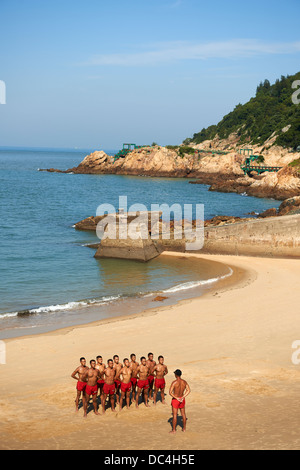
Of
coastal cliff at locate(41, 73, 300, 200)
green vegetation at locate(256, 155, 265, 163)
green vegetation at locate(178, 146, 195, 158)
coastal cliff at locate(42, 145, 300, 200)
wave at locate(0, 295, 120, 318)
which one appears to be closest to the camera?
wave at locate(0, 295, 120, 318)

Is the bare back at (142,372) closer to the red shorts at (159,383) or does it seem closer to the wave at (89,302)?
the red shorts at (159,383)

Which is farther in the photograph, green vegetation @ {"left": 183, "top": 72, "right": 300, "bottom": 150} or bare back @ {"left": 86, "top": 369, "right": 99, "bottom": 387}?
green vegetation @ {"left": 183, "top": 72, "right": 300, "bottom": 150}

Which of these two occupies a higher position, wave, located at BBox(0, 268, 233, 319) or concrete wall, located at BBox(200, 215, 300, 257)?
concrete wall, located at BBox(200, 215, 300, 257)

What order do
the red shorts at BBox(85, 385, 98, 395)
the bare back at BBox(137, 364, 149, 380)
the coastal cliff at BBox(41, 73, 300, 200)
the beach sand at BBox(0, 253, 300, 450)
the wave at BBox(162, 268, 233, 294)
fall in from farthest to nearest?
1. the coastal cliff at BBox(41, 73, 300, 200)
2. the wave at BBox(162, 268, 233, 294)
3. the bare back at BBox(137, 364, 149, 380)
4. the red shorts at BBox(85, 385, 98, 395)
5. the beach sand at BBox(0, 253, 300, 450)

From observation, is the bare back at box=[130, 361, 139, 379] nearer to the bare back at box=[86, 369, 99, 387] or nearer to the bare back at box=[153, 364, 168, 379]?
the bare back at box=[153, 364, 168, 379]

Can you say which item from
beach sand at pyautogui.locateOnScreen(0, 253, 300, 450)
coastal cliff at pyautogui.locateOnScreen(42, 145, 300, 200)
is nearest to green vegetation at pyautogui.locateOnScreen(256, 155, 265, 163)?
coastal cliff at pyautogui.locateOnScreen(42, 145, 300, 200)

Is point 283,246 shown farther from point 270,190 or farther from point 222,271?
point 270,190

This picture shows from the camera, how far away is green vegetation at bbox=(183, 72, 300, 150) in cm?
8862

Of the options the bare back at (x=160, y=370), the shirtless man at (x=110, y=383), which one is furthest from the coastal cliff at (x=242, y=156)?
the shirtless man at (x=110, y=383)

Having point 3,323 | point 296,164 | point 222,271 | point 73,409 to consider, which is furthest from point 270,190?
point 73,409

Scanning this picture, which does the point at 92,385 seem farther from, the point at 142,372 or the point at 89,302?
the point at 89,302

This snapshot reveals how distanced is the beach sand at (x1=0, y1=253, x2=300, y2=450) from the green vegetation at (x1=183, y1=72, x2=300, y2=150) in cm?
7184

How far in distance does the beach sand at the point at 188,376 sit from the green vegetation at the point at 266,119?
71844mm

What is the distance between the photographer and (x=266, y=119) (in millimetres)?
113688
